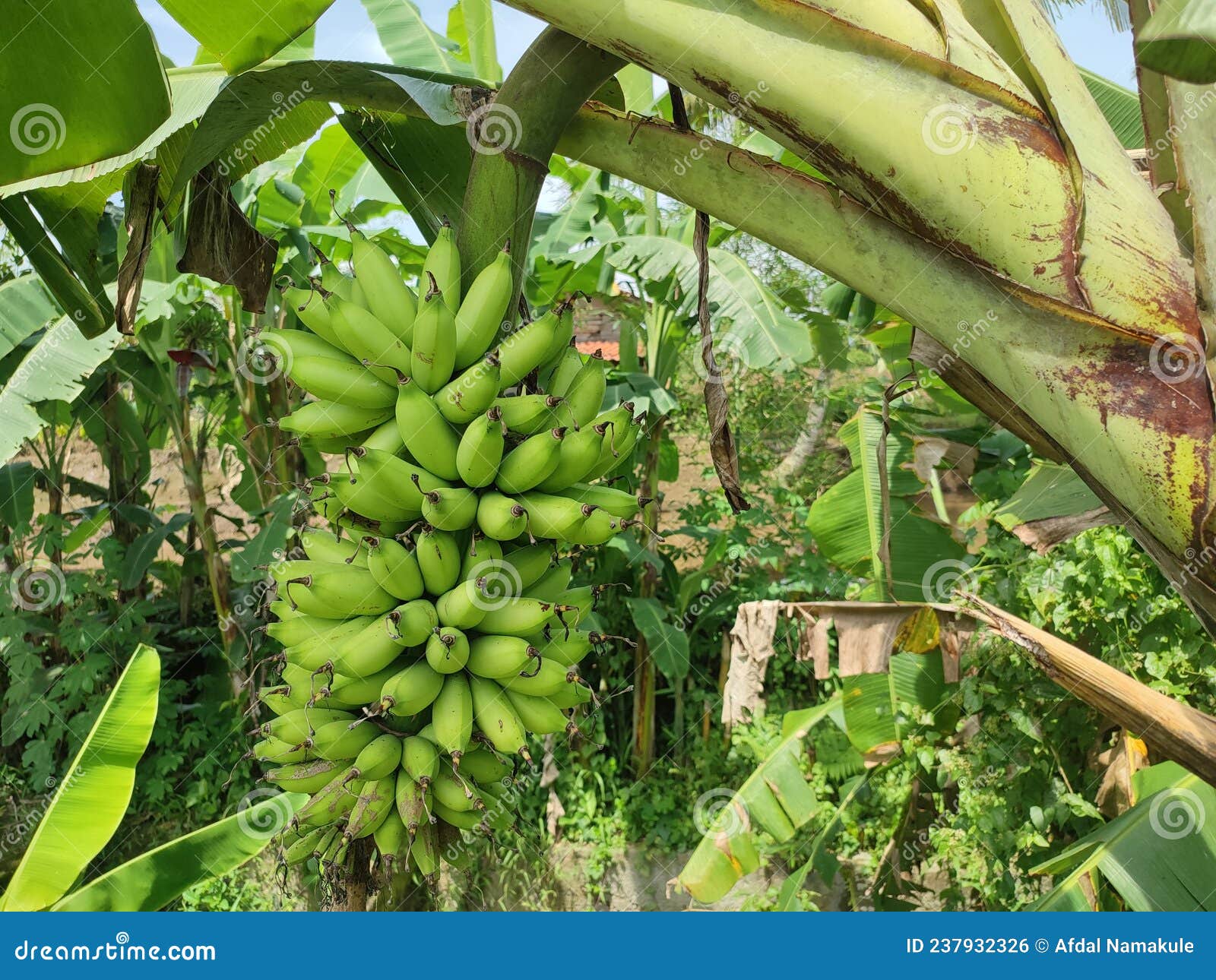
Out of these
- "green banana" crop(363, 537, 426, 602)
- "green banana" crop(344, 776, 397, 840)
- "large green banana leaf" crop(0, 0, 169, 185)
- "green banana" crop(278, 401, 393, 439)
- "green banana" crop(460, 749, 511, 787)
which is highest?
"large green banana leaf" crop(0, 0, 169, 185)

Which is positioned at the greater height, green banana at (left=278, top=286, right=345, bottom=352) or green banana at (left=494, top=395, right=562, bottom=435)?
green banana at (left=278, top=286, right=345, bottom=352)

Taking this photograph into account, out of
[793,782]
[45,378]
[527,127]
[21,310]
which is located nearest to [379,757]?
[527,127]

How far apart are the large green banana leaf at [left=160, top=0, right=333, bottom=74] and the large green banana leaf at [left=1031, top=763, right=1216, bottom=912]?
1.74 metres

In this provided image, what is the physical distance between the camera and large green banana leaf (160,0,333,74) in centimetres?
85

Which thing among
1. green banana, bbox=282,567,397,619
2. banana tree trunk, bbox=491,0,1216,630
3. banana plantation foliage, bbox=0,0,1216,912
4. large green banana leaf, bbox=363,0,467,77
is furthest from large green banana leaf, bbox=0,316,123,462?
banana tree trunk, bbox=491,0,1216,630

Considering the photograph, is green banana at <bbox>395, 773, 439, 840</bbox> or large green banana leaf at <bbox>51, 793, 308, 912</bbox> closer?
green banana at <bbox>395, 773, 439, 840</bbox>

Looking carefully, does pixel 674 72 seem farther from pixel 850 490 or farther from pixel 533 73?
pixel 850 490

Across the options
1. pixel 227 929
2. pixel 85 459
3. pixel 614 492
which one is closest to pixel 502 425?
pixel 614 492

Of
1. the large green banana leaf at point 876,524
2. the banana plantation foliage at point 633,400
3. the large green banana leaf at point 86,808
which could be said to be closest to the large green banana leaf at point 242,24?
the banana plantation foliage at point 633,400

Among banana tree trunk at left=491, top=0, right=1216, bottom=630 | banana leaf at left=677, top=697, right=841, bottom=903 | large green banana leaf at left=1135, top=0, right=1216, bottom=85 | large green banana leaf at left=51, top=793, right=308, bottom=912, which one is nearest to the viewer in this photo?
large green banana leaf at left=1135, top=0, right=1216, bottom=85

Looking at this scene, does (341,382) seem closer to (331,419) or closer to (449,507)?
(331,419)

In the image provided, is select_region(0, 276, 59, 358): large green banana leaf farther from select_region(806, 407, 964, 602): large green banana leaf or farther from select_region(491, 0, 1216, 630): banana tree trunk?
select_region(491, 0, 1216, 630): banana tree trunk

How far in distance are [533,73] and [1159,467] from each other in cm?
53

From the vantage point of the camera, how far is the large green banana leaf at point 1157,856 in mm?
1479
